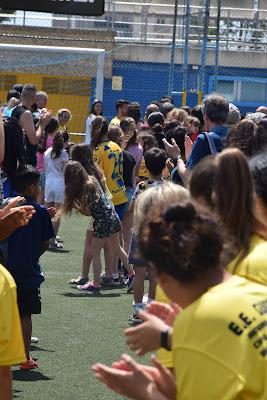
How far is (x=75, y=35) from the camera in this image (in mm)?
32375

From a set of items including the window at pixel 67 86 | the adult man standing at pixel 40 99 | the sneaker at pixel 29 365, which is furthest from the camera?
the window at pixel 67 86

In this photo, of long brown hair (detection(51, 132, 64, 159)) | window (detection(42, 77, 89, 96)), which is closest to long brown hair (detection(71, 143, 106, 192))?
long brown hair (detection(51, 132, 64, 159))

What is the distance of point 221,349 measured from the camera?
8.87 feet

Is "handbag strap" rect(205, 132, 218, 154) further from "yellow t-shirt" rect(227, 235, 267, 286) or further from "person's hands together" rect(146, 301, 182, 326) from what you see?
"person's hands together" rect(146, 301, 182, 326)

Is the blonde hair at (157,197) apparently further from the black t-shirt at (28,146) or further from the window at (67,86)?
the window at (67,86)

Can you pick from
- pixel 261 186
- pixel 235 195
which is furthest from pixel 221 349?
pixel 261 186

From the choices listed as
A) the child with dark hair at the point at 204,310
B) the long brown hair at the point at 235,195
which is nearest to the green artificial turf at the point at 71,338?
the long brown hair at the point at 235,195

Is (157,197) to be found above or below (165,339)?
above

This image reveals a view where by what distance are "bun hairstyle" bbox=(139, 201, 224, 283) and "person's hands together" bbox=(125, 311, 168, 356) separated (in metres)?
0.38

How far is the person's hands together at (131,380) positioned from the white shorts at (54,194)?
10.9 metres

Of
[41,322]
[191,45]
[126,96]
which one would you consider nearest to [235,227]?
[41,322]

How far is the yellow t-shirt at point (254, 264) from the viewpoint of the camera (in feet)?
10.9

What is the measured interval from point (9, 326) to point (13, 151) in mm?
4869

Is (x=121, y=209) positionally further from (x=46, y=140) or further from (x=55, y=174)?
(x=46, y=140)
